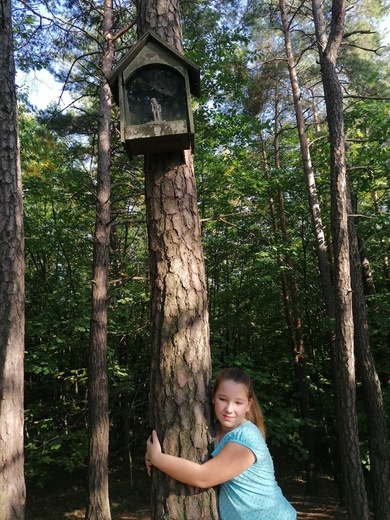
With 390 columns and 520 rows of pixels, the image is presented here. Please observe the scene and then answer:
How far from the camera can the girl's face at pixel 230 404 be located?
68.2 inches

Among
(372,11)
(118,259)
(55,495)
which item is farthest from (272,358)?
(372,11)

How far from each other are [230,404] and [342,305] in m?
5.29

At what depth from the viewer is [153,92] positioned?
197cm

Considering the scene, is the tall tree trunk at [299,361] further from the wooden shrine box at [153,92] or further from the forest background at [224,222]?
the wooden shrine box at [153,92]

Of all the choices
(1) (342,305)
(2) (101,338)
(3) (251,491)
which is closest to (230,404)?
(3) (251,491)

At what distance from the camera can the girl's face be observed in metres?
1.73

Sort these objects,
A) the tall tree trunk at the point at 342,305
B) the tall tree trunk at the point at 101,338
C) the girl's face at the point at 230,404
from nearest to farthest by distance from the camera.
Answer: the girl's face at the point at 230,404
the tall tree trunk at the point at 342,305
the tall tree trunk at the point at 101,338

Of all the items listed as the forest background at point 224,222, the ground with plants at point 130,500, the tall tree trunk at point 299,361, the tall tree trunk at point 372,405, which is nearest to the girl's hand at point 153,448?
the forest background at point 224,222

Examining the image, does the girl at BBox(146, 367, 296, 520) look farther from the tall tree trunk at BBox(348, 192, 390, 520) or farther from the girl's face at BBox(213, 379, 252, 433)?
the tall tree trunk at BBox(348, 192, 390, 520)

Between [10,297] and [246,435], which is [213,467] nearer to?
[246,435]

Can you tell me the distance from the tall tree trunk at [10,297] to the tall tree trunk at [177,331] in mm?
2918

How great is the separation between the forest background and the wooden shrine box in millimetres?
4668

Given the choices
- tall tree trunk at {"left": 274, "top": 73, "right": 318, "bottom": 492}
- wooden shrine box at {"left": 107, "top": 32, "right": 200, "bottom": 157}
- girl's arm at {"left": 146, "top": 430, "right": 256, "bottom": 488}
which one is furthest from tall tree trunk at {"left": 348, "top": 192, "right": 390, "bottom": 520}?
girl's arm at {"left": 146, "top": 430, "right": 256, "bottom": 488}

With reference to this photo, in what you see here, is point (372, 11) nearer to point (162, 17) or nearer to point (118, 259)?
point (118, 259)
